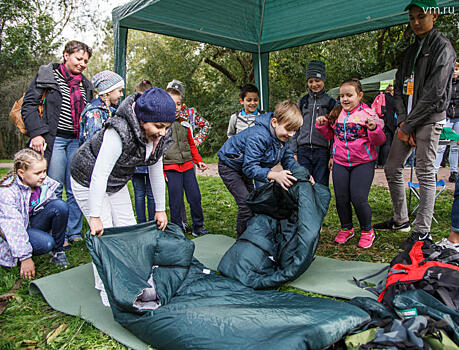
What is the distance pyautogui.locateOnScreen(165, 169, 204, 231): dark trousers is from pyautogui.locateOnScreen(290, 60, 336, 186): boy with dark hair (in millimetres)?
1178

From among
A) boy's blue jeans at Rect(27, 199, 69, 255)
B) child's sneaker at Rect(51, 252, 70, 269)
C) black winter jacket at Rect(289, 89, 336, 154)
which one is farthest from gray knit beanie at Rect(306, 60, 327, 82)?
child's sneaker at Rect(51, 252, 70, 269)

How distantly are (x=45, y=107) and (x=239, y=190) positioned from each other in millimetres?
1883

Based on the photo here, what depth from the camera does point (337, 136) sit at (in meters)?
3.39

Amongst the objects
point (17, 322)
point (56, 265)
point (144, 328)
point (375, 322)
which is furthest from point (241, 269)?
point (56, 265)

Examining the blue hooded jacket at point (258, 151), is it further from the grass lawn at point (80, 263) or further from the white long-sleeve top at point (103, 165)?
the white long-sleeve top at point (103, 165)

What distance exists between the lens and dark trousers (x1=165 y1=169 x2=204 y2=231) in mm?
3655

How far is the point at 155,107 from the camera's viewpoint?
194cm

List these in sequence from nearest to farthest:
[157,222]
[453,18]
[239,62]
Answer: [157,222], [453,18], [239,62]

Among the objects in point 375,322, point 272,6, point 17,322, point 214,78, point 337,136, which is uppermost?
point 214,78

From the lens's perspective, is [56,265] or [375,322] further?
[56,265]

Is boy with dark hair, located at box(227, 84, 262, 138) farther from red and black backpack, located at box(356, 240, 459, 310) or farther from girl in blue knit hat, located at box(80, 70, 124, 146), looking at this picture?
red and black backpack, located at box(356, 240, 459, 310)

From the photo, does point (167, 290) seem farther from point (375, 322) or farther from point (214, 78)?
point (214, 78)

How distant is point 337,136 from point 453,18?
9.75m

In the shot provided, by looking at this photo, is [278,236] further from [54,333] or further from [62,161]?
[62,161]
